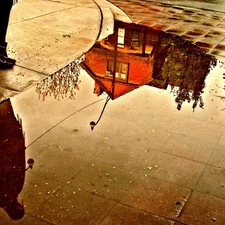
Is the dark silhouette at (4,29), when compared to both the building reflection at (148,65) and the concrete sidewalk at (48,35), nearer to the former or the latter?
the concrete sidewalk at (48,35)

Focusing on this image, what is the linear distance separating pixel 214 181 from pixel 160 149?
0.82m

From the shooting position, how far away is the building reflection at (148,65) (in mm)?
6254

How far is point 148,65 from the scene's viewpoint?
7.17 metres

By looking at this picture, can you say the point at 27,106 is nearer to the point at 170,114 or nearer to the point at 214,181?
the point at 170,114

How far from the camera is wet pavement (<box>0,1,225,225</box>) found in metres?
3.50

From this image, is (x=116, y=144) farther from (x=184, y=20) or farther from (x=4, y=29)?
(x=184, y=20)

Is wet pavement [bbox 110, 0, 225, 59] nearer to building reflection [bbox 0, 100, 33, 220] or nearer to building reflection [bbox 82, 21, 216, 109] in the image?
building reflection [bbox 82, 21, 216, 109]

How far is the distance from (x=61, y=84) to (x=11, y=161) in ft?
7.47

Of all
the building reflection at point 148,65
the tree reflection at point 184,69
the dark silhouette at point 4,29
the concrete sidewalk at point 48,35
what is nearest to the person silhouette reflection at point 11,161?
the concrete sidewalk at point 48,35

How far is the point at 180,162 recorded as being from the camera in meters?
4.28

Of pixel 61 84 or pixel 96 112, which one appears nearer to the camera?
pixel 96 112

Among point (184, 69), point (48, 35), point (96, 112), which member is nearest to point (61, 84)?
point (96, 112)

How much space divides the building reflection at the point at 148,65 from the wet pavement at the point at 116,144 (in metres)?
0.03

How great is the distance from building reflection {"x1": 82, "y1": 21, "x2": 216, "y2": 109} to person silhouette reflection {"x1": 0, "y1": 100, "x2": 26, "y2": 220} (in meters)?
1.70
